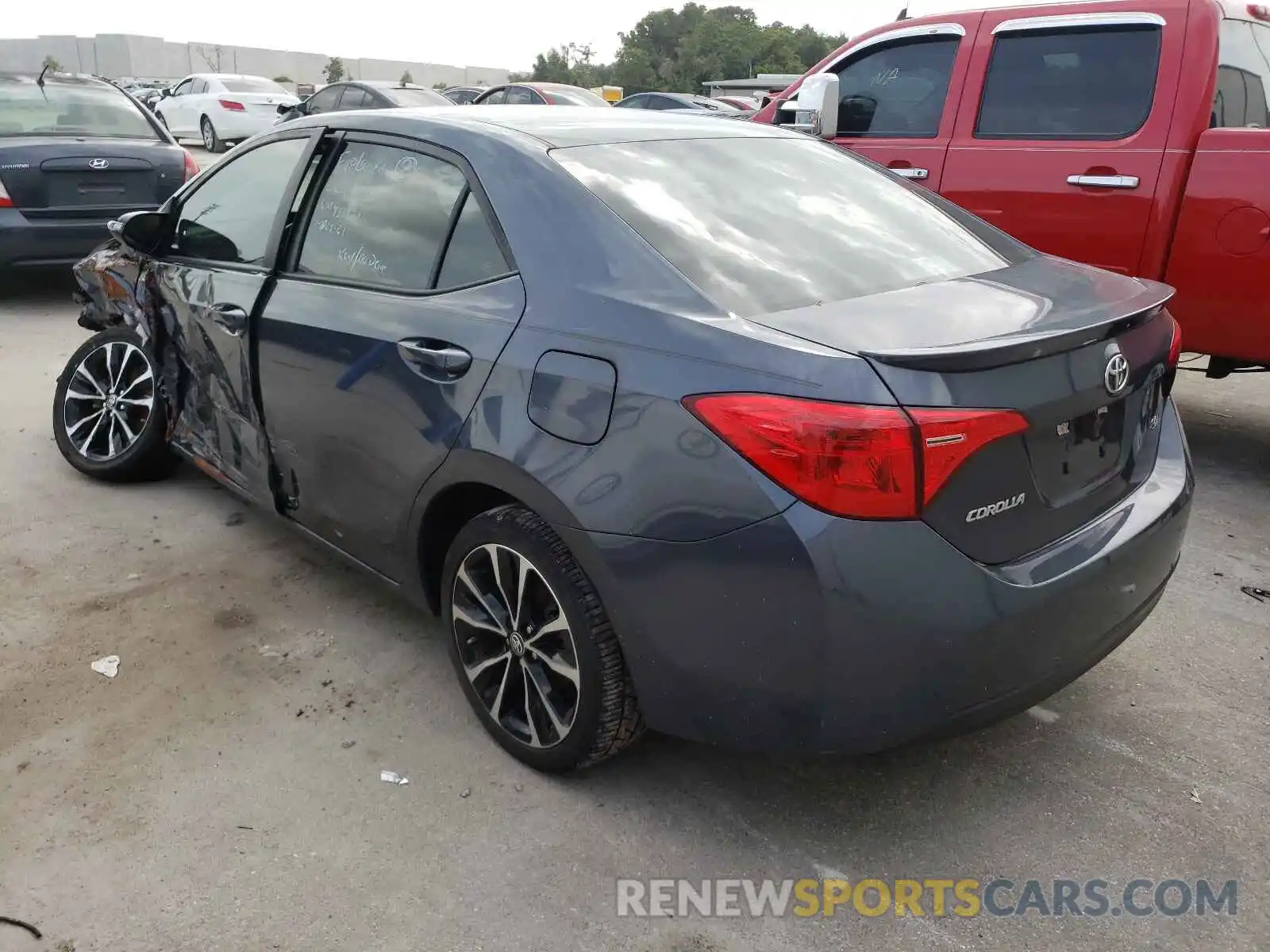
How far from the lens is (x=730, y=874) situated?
2.35 meters

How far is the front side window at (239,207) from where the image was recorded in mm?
3445

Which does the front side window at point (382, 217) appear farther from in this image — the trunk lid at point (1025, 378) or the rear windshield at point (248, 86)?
the rear windshield at point (248, 86)

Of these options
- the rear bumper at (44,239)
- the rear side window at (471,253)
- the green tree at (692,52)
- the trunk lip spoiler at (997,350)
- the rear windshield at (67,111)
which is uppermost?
the green tree at (692,52)

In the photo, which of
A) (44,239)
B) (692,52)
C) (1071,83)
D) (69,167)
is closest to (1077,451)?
(1071,83)

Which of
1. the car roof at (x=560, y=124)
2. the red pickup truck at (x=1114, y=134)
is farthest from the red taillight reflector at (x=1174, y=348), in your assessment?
the red pickup truck at (x=1114, y=134)

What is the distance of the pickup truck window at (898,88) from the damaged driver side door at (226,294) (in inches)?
133

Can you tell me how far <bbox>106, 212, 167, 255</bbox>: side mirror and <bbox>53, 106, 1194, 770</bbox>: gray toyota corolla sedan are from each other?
0.87 m

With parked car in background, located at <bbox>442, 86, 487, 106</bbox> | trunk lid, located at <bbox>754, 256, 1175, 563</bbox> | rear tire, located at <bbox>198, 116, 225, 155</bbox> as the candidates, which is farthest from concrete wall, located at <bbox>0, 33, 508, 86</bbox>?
trunk lid, located at <bbox>754, 256, 1175, 563</bbox>

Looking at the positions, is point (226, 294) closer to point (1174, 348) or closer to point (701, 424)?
point (701, 424)

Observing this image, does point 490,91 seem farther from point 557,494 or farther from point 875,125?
point 557,494

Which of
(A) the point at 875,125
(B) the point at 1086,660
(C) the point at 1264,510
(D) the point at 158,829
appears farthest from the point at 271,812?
(A) the point at 875,125

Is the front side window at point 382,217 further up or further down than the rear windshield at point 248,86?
further down

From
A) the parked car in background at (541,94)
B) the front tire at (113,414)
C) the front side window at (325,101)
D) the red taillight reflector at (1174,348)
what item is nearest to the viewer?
the red taillight reflector at (1174,348)

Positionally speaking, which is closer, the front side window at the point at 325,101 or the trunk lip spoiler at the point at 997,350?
the trunk lip spoiler at the point at 997,350
